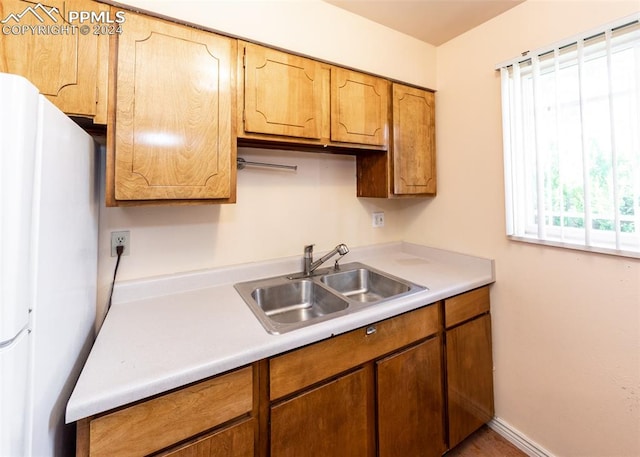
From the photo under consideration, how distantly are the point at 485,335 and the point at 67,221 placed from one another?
1.93 meters

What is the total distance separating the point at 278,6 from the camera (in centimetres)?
130

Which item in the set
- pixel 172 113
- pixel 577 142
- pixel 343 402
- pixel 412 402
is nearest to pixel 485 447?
pixel 412 402

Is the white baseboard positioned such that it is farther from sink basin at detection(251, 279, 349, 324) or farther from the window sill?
sink basin at detection(251, 279, 349, 324)

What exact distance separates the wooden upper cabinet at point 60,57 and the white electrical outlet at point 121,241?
0.51m

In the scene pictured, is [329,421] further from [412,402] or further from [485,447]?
[485,447]

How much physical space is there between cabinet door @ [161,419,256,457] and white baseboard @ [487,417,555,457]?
1.48m

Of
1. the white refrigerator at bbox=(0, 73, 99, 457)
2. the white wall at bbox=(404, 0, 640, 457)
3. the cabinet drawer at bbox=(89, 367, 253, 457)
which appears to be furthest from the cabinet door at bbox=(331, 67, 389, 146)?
the cabinet drawer at bbox=(89, 367, 253, 457)

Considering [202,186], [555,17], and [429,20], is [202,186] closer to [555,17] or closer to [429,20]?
[429,20]

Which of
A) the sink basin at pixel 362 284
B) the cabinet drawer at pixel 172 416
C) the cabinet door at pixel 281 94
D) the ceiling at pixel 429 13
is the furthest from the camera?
the sink basin at pixel 362 284

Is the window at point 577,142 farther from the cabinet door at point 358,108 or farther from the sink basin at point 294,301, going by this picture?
the sink basin at point 294,301

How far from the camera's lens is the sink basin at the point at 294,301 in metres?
1.41

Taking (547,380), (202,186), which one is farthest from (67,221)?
(547,380)

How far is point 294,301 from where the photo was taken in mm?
1509

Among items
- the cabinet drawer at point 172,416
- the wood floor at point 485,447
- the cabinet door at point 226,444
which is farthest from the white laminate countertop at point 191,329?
the wood floor at point 485,447
